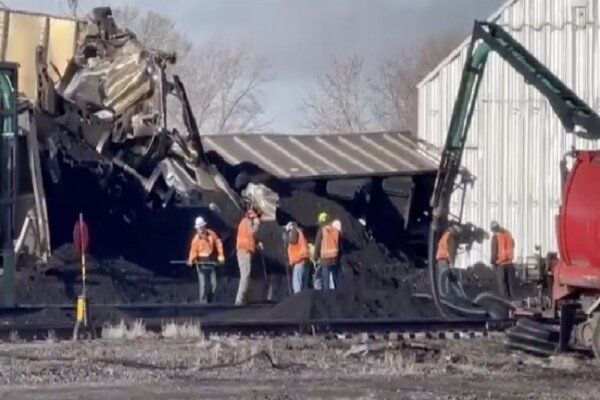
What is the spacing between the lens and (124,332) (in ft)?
74.9

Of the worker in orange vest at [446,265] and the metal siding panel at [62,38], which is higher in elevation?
the metal siding panel at [62,38]

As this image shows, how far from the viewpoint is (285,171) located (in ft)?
132

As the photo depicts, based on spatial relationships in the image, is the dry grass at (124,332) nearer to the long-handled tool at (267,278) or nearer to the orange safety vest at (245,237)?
the orange safety vest at (245,237)

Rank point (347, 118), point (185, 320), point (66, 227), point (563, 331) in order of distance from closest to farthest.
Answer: point (563, 331) < point (185, 320) < point (66, 227) < point (347, 118)

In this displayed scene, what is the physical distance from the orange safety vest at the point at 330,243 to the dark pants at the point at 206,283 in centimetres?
215

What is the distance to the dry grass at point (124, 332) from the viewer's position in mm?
22594

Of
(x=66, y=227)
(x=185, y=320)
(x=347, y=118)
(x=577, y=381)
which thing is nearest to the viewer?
(x=577, y=381)

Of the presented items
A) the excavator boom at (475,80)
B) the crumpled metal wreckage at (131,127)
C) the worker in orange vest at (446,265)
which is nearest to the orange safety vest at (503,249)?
the worker in orange vest at (446,265)

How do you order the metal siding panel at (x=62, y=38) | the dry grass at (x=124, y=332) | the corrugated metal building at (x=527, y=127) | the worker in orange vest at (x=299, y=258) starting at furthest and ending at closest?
the corrugated metal building at (x=527, y=127) < the metal siding panel at (x=62, y=38) < the worker in orange vest at (x=299, y=258) < the dry grass at (x=124, y=332)

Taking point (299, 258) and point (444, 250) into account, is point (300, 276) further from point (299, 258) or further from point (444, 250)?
point (444, 250)

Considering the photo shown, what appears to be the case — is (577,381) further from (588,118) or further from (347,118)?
(347,118)

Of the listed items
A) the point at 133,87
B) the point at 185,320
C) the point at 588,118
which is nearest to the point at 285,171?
the point at 133,87

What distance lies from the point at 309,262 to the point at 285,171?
362 inches

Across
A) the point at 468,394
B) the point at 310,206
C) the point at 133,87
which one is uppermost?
the point at 133,87
